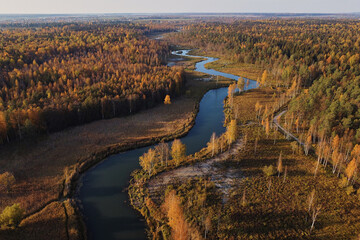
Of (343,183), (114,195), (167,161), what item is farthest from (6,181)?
(343,183)

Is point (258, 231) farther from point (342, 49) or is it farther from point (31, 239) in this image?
point (342, 49)

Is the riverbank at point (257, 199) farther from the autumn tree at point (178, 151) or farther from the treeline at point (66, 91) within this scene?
the treeline at point (66, 91)

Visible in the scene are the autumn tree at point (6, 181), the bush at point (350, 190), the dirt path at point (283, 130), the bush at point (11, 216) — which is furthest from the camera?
the dirt path at point (283, 130)

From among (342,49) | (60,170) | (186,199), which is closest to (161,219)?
(186,199)

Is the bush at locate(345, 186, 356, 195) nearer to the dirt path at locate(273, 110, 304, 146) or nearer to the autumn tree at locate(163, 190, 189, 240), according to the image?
the dirt path at locate(273, 110, 304, 146)

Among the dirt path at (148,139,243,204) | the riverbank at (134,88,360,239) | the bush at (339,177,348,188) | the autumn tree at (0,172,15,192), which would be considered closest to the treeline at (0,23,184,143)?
the autumn tree at (0,172,15,192)

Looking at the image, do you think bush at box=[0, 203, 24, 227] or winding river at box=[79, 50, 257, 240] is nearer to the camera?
bush at box=[0, 203, 24, 227]

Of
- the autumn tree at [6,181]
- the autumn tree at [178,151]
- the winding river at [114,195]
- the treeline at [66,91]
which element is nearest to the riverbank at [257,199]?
the autumn tree at [178,151]
